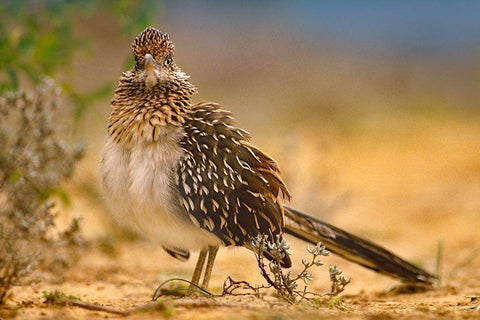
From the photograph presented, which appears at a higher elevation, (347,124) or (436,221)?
(347,124)

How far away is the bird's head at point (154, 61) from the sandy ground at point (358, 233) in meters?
Result: 1.20

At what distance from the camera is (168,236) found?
3859 millimetres

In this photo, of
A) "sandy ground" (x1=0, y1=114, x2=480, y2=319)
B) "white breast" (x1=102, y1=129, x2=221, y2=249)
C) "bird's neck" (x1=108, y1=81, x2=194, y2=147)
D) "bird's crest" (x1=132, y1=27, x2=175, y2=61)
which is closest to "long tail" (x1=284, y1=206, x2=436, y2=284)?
"sandy ground" (x1=0, y1=114, x2=480, y2=319)

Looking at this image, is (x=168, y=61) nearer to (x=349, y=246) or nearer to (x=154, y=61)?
(x=154, y=61)

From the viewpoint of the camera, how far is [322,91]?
64.3 feet

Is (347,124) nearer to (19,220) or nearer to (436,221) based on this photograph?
(436,221)

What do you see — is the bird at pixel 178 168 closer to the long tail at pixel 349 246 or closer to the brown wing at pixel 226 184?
the brown wing at pixel 226 184

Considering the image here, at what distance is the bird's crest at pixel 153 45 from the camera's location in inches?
149

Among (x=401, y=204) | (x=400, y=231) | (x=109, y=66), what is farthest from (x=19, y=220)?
(x=109, y=66)

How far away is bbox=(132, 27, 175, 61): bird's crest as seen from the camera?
3789 mm

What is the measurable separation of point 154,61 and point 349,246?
1866 mm

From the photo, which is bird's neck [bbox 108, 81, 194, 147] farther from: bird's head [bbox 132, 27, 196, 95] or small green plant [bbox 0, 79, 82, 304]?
small green plant [bbox 0, 79, 82, 304]

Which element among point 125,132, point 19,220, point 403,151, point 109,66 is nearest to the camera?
point 125,132

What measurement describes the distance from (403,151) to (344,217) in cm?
448
